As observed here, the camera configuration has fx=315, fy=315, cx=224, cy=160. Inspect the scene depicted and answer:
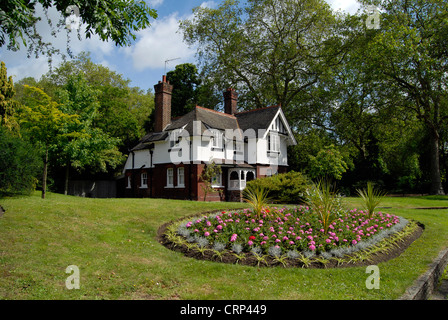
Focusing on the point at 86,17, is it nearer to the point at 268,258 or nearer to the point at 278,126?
the point at 268,258

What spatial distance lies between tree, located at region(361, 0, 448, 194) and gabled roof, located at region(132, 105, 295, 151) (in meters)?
10.3

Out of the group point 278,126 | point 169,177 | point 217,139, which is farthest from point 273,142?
point 169,177

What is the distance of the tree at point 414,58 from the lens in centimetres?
2673

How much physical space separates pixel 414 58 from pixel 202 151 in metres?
19.4

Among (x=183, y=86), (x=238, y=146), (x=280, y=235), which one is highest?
(x=183, y=86)

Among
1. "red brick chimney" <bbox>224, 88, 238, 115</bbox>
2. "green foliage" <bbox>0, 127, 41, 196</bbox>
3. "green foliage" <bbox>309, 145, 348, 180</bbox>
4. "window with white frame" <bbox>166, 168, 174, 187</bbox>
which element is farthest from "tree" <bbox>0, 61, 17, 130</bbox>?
"green foliage" <bbox>309, 145, 348, 180</bbox>

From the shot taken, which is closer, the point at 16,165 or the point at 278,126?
the point at 16,165

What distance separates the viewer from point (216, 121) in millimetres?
28047

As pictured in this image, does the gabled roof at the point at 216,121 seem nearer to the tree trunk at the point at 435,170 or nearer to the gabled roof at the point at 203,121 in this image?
the gabled roof at the point at 203,121

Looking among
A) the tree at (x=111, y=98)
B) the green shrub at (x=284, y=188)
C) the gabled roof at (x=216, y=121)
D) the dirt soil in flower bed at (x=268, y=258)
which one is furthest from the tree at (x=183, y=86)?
the dirt soil in flower bed at (x=268, y=258)

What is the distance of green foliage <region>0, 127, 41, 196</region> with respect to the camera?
45.5 feet

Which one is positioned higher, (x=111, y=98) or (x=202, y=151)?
(x=111, y=98)

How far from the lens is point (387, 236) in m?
10.5

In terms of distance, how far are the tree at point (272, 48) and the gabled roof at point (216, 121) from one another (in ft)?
21.0
